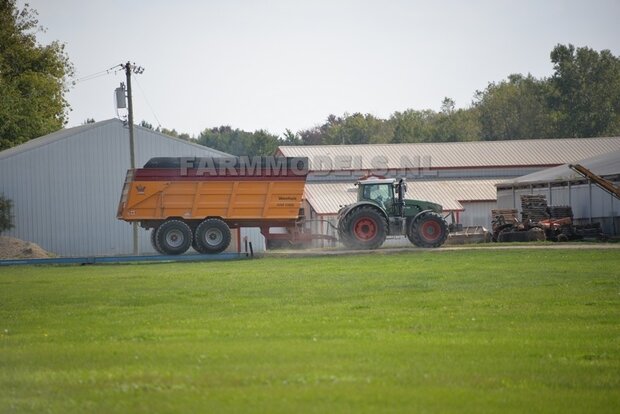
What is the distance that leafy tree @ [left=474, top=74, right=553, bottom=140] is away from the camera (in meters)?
108

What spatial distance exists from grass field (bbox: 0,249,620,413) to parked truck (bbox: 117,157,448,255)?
11.5 metres

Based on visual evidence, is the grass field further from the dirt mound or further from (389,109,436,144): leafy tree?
(389,109,436,144): leafy tree

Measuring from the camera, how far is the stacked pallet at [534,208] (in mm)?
46312

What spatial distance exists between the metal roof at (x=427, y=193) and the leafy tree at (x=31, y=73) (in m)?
21.7

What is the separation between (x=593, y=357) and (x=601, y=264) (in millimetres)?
14967

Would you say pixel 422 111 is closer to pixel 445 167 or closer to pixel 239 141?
pixel 239 141

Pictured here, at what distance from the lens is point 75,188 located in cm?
4878

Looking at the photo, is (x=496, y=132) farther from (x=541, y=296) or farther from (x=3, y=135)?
(x=541, y=296)

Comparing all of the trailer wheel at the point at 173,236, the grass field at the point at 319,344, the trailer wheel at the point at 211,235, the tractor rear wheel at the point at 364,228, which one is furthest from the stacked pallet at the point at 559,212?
the grass field at the point at 319,344

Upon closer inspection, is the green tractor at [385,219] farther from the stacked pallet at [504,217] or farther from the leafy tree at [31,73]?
the leafy tree at [31,73]

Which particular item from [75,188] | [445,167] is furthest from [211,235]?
[445,167]

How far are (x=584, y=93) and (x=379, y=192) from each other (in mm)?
71647

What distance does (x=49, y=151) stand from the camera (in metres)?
48.6

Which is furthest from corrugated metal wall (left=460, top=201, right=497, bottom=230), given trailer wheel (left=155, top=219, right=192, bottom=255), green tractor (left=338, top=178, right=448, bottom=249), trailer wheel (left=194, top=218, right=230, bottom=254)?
trailer wheel (left=155, top=219, right=192, bottom=255)
